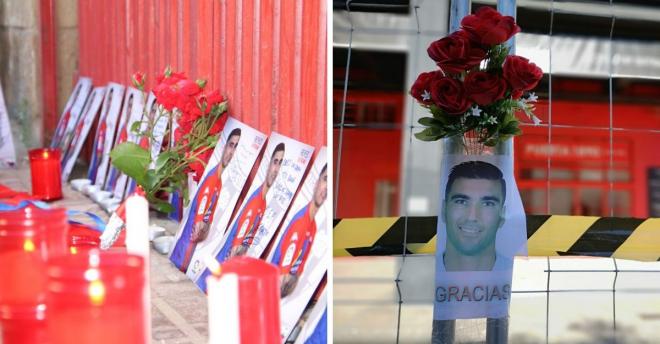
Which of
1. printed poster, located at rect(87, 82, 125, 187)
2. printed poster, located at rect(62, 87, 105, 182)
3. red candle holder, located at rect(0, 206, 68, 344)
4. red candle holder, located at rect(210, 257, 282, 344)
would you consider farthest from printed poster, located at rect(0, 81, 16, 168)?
red candle holder, located at rect(210, 257, 282, 344)

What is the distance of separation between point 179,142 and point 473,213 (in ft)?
4.54

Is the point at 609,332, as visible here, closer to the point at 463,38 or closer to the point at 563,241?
the point at 563,241

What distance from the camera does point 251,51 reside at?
2.61 meters

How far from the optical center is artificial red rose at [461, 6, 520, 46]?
1908mm

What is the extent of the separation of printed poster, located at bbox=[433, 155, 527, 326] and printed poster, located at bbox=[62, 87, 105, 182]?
3340mm

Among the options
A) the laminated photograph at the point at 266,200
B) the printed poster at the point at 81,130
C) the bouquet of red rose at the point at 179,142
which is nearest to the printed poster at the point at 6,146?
the printed poster at the point at 81,130

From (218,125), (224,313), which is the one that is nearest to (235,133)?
(218,125)

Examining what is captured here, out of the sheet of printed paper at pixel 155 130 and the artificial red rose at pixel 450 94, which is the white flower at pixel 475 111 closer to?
the artificial red rose at pixel 450 94

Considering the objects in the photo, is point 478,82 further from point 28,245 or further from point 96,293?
point 96,293

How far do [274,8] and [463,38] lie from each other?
654mm

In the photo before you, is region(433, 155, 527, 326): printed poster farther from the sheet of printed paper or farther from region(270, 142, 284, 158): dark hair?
the sheet of printed paper

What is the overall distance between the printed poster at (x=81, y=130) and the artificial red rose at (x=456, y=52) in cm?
344

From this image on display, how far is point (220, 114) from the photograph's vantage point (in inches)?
112

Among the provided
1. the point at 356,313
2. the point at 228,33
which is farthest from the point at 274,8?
the point at 356,313
